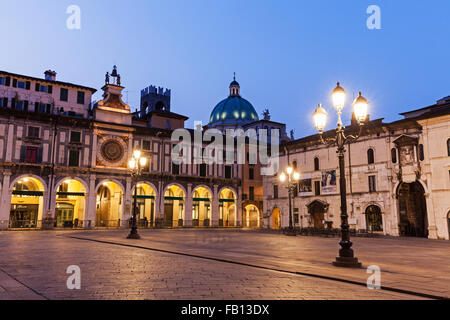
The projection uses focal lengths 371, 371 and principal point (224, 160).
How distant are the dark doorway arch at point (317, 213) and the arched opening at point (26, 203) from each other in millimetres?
28659

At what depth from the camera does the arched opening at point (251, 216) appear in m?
52.4

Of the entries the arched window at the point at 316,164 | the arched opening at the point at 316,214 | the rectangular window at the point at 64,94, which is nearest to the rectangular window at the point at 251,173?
the arched window at the point at 316,164

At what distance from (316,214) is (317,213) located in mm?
166

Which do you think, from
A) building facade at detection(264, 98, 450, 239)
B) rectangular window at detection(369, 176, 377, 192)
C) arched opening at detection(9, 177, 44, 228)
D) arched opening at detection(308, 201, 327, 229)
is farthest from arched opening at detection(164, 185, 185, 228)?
rectangular window at detection(369, 176, 377, 192)

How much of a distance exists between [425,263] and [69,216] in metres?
38.7

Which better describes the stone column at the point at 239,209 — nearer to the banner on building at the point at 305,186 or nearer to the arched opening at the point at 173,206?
the arched opening at the point at 173,206

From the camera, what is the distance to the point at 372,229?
117 feet

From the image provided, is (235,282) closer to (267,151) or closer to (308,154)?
(308,154)

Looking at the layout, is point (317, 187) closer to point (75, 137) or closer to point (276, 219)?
point (276, 219)

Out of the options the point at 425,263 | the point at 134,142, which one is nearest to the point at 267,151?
the point at 134,142

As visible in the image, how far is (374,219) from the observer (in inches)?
1410

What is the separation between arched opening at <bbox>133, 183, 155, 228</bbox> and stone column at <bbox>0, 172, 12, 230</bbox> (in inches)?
530

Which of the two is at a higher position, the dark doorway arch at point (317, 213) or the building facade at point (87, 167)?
the building facade at point (87, 167)
